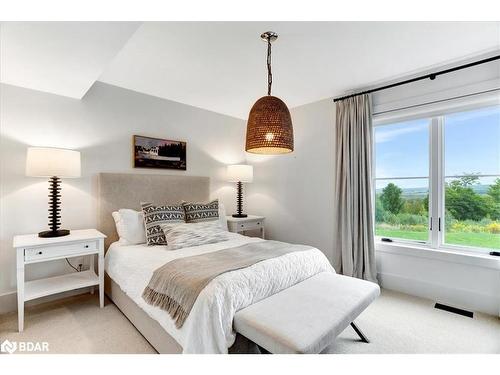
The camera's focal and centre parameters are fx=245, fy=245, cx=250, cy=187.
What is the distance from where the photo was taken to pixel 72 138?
2.70 meters

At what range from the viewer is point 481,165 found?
248cm

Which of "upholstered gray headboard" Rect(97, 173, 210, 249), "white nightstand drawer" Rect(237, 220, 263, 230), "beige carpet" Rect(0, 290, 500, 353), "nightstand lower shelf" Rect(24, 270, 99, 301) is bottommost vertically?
"beige carpet" Rect(0, 290, 500, 353)

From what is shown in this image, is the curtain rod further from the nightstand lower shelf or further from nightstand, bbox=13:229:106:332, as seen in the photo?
the nightstand lower shelf

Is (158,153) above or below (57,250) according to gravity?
above

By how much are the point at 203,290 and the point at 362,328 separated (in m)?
1.51

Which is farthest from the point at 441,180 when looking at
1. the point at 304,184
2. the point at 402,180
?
the point at 304,184

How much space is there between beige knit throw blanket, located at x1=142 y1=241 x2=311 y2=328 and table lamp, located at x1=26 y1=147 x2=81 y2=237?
1.34 meters

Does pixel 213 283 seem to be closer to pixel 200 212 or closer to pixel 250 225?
pixel 200 212

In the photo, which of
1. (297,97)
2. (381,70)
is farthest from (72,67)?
(381,70)

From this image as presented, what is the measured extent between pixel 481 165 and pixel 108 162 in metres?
4.08

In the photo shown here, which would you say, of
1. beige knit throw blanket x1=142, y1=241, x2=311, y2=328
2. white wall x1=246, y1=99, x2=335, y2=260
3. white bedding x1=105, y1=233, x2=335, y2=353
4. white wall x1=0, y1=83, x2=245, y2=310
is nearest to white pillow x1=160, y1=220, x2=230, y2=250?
white bedding x1=105, y1=233, x2=335, y2=353

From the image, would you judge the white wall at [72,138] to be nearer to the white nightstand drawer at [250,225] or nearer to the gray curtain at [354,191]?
the white nightstand drawer at [250,225]

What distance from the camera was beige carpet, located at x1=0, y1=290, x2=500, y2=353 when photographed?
5.96 feet
